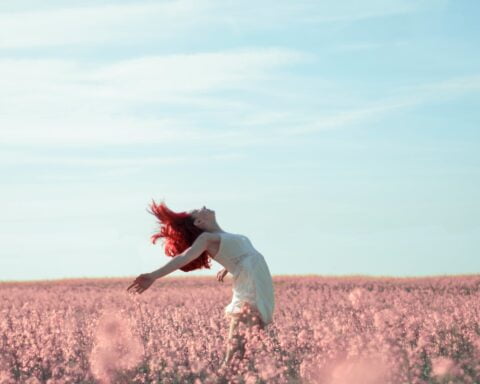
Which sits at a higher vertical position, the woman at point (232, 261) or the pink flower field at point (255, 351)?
the woman at point (232, 261)

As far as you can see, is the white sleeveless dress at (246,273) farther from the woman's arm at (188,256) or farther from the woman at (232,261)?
the woman's arm at (188,256)

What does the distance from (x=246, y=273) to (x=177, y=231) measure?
0.77 m

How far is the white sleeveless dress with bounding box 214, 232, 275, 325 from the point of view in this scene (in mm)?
7219

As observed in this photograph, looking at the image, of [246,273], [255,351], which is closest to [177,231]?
[246,273]

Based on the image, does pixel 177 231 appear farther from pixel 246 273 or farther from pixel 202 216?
pixel 246 273

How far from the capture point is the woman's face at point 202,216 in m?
7.47

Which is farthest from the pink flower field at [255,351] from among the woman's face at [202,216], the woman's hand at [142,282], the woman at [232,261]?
the woman's face at [202,216]

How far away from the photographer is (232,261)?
7.30 m

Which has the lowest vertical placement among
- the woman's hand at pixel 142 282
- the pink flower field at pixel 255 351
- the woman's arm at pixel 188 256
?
the pink flower field at pixel 255 351

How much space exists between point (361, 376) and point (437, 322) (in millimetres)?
3516

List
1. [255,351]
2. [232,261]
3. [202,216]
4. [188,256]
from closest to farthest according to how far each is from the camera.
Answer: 1. [255,351]
2. [188,256]
3. [232,261]
4. [202,216]

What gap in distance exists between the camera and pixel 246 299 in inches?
284

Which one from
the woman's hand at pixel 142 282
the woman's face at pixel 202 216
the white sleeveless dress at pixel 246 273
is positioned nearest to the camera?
the woman's hand at pixel 142 282

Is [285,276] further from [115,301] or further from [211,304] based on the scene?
[211,304]
